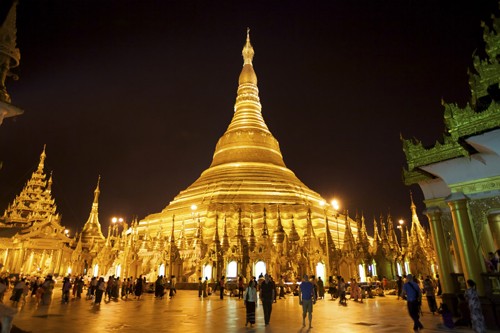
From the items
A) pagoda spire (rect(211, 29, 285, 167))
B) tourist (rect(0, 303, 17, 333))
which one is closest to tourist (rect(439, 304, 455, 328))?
tourist (rect(0, 303, 17, 333))

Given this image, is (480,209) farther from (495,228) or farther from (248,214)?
(248,214)

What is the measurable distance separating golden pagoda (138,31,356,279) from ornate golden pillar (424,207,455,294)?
41.4 feet

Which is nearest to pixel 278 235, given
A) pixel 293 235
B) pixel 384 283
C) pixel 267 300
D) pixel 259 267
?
pixel 293 235

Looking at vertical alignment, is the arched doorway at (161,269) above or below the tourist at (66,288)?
above

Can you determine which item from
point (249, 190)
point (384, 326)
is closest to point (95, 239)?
point (249, 190)

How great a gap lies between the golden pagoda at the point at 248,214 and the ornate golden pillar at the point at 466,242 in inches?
588

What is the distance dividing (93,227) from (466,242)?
146ft

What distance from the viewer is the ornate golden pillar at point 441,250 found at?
11209mm

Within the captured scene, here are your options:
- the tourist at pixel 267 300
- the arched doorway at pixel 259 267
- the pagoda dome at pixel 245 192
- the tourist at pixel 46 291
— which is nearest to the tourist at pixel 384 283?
Answer: the pagoda dome at pixel 245 192

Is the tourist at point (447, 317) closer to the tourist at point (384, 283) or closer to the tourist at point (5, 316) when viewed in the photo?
the tourist at point (5, 316)

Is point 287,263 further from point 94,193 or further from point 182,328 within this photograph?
point 94,193

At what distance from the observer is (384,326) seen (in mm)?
8484

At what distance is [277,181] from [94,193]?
29.5m

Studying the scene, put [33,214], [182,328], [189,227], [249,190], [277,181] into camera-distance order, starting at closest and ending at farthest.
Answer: [182,328] → [189,227] → [249,190] → [277,181] → [33,214]
